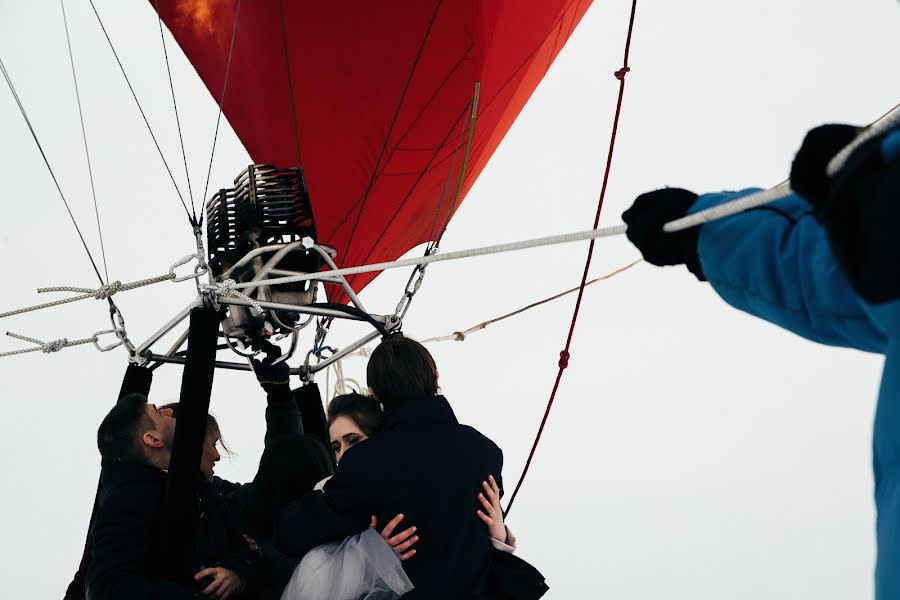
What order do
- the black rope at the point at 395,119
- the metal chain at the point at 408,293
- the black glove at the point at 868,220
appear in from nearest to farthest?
the black glove at the point at 868,220 < the metal chain at the point at 408,293 < the black rope at the point at 395,119

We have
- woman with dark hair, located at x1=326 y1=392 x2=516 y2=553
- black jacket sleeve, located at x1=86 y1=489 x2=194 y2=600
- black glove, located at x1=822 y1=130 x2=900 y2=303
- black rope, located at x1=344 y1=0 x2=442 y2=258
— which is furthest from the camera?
black rope, located at x1=344 y1=0 x2=442 y2=258

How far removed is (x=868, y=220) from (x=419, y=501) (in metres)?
0.78

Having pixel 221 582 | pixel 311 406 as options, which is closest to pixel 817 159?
pixel 221 582

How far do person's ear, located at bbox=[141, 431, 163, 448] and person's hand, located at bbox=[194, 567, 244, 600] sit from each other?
8.1 inches

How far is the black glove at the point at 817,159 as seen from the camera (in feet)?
1.51

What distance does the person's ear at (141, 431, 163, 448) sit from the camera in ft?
4.50

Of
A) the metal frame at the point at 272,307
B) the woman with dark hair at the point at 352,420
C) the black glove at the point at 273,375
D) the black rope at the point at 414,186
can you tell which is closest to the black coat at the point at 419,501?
the woman with dark hair at the point at 352,420

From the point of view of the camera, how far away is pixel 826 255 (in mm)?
517

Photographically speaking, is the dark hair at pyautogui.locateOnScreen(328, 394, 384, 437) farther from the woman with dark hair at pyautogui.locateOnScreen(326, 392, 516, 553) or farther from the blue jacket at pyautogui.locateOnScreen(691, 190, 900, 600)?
the blue jacket at pyautogui.locateOnScreen(691, 190, 900, 600)

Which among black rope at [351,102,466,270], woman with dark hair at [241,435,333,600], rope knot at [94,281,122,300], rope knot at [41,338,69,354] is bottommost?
woman with dark hair at [241,435,333,600]

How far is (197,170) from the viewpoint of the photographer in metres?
3.94

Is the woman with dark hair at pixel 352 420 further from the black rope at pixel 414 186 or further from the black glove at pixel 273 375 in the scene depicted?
the black rope at pixel 414 186

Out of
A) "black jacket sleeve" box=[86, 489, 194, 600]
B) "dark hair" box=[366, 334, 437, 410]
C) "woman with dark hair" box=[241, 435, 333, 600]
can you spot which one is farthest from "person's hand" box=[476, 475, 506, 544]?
"black jacket sleeve" box=[86, 489, 194, 600]

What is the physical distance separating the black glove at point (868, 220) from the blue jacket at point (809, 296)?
4 centimetres
